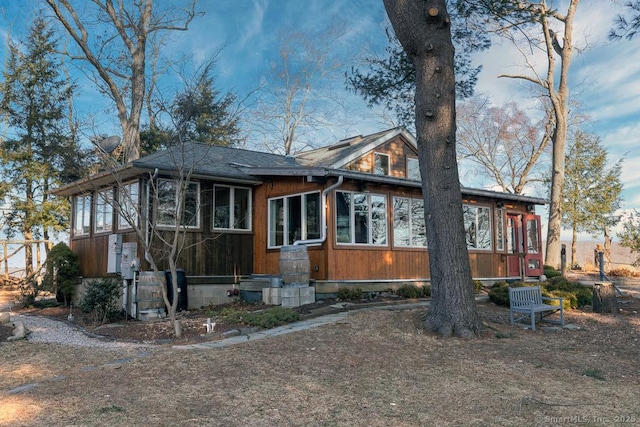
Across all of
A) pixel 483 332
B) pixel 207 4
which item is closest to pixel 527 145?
pixel 207 4

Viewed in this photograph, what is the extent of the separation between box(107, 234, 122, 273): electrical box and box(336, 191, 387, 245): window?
5.04 metres

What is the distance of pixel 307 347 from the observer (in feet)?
23.0

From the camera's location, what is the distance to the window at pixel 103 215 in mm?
12977

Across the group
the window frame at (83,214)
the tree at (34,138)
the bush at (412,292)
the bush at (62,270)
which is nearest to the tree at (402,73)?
the bush at (412,292)

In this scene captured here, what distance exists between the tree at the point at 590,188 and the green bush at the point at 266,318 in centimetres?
2061

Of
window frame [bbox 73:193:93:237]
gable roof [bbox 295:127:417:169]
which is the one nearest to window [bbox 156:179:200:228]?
window frame [bbox 73:193:93:237]

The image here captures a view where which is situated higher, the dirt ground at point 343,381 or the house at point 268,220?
the house at point 268,220

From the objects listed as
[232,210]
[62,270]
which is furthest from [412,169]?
[62,270]

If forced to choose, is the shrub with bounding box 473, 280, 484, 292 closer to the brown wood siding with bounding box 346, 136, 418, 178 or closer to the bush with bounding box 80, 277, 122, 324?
the brown wood siding with bounding box 346, 136, 418, 178

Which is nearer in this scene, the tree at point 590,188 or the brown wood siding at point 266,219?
the brown wood siding at point 266,219

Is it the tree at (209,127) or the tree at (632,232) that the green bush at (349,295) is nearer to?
the tree at (632,232)

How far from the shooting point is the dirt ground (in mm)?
4328

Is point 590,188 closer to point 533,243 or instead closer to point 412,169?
point 533,243

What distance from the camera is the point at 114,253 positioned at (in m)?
11.9
